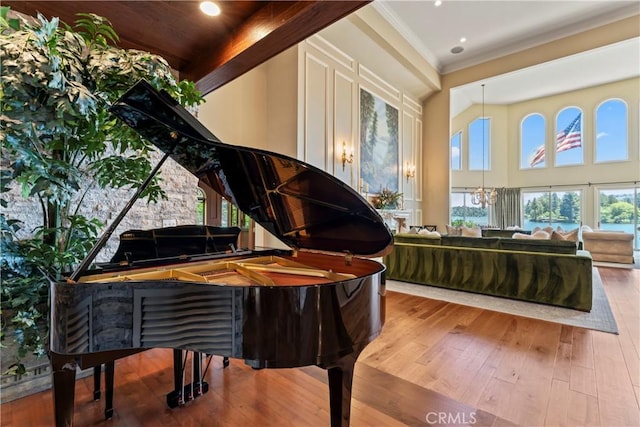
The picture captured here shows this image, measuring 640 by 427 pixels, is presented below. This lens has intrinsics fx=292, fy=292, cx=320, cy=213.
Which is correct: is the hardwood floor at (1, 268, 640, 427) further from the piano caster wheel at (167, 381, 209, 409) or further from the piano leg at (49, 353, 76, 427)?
the piano leg at (49, 353, 76, 427)

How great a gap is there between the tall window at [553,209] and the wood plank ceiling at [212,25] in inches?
452

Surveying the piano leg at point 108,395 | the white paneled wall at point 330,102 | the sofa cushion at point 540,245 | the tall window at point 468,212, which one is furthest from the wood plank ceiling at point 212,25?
the tall window at point 468,212

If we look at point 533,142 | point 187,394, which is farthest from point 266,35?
point 533,142

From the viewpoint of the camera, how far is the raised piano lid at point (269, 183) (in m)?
1.42

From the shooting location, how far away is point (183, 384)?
6.26ft

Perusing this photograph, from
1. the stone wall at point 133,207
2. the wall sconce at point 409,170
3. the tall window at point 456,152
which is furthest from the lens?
the tall window at point 456,152

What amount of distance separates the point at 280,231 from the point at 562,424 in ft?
6.91

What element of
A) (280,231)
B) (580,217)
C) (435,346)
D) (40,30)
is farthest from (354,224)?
(580,217)

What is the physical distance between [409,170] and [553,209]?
21.0ft

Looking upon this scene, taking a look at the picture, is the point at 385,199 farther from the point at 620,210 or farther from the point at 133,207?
the point at 620,210

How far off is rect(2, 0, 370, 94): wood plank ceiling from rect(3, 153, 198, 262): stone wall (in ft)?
3.83

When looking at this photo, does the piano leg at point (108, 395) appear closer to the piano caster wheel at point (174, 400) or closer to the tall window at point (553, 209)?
the piano caster wheel at point (174, 400)

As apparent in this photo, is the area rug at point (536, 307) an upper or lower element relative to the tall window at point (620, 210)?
lower

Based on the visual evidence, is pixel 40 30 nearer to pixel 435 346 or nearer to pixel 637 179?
pixel 435 346
